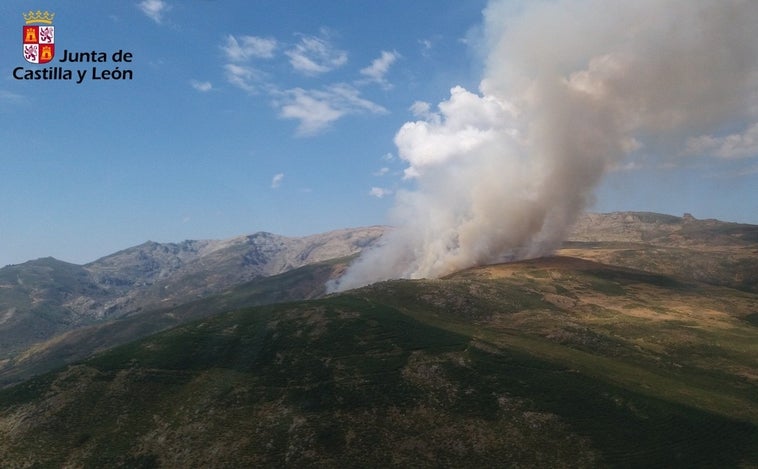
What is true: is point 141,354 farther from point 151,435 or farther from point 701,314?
point 701,314

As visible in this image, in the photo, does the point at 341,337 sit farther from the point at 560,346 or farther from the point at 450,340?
the point at 560,346

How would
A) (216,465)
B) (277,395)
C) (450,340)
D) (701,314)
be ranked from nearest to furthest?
(216,465)
(277,395)
(450,340)
(701,314)

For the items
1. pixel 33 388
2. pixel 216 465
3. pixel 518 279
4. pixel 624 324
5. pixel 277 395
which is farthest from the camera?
pixel 518 279

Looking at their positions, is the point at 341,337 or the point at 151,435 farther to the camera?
the point at 341,337

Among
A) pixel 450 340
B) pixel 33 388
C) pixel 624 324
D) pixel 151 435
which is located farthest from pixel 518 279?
pixel 33 388

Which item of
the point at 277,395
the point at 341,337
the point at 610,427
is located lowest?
the point at 610,427

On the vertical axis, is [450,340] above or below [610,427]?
above
